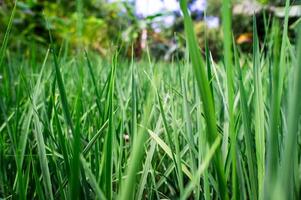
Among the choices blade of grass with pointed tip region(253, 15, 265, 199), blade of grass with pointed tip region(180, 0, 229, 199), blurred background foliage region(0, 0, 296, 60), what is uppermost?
blurred background foliage region(0, 0, 296, 60)

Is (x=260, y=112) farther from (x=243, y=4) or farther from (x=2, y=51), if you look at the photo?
(x=243, y=4)

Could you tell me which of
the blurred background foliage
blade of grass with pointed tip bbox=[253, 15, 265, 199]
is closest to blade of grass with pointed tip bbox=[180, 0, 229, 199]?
blade of grass with pointed tip bbox=[253, 15, 265, 199]

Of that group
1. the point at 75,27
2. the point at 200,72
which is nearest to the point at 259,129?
the point at 200,72

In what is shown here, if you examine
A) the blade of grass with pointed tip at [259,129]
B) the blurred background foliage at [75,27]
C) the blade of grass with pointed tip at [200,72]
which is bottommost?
the blade of grass with pointed tip at [259,129]

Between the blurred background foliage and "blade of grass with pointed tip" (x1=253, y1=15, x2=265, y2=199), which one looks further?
the blurred background foliage

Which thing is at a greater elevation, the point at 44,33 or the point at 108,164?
the point at 44,33

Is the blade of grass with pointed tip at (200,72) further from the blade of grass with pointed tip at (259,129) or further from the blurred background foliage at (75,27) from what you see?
the blurred background foliage at (75,27)

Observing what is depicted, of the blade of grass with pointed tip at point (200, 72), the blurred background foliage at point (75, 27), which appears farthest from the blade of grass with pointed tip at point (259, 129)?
the blurred background foliage at point (75, 27)

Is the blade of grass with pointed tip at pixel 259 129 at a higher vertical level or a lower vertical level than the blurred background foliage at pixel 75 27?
lower

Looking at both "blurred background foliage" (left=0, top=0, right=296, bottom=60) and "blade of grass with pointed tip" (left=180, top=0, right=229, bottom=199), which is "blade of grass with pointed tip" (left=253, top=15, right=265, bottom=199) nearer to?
"blade of grass with pointed tip" (left=180, top=0, right=229, bottom=199)

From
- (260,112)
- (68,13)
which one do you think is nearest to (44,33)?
(68,13)

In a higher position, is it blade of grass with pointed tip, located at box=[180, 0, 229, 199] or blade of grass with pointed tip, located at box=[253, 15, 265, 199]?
blade of grass with pointed tip, located at box=[180, 0, 229, 199]
